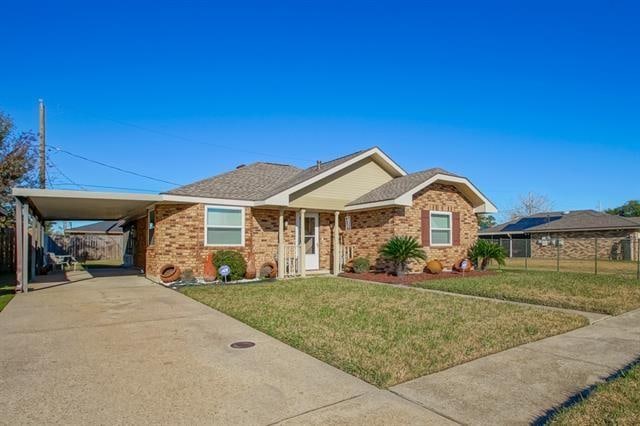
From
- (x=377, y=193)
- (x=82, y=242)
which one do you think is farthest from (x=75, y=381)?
(x=82, y=242)

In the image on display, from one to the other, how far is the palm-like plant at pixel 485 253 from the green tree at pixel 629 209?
5170cm

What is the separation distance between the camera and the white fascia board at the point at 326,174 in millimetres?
13680

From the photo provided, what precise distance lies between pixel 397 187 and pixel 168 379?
12344mm

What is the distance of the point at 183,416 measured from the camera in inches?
136

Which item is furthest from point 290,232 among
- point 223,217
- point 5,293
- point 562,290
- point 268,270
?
point 562,290

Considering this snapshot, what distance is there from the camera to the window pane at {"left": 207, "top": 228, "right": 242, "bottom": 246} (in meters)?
13.6

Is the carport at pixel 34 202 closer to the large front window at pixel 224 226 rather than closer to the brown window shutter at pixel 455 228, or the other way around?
the large front window at pixel 224 226

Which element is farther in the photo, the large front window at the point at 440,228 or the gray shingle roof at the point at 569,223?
the gray shingle roof at the point at 569,223

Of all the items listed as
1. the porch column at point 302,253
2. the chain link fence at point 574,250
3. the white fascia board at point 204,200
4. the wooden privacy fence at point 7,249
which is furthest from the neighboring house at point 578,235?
the wooden privacy fence at point 7,249

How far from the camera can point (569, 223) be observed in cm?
3400

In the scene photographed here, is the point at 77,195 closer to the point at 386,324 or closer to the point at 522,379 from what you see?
the point at 386,324

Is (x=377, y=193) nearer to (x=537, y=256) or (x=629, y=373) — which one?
(x=629, y=373)

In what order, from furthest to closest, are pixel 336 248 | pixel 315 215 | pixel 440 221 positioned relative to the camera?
pixel 440 221 < pixel 315 215 < pixel 336 248

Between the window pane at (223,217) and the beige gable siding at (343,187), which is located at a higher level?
the beige gable siding at (343,187)
